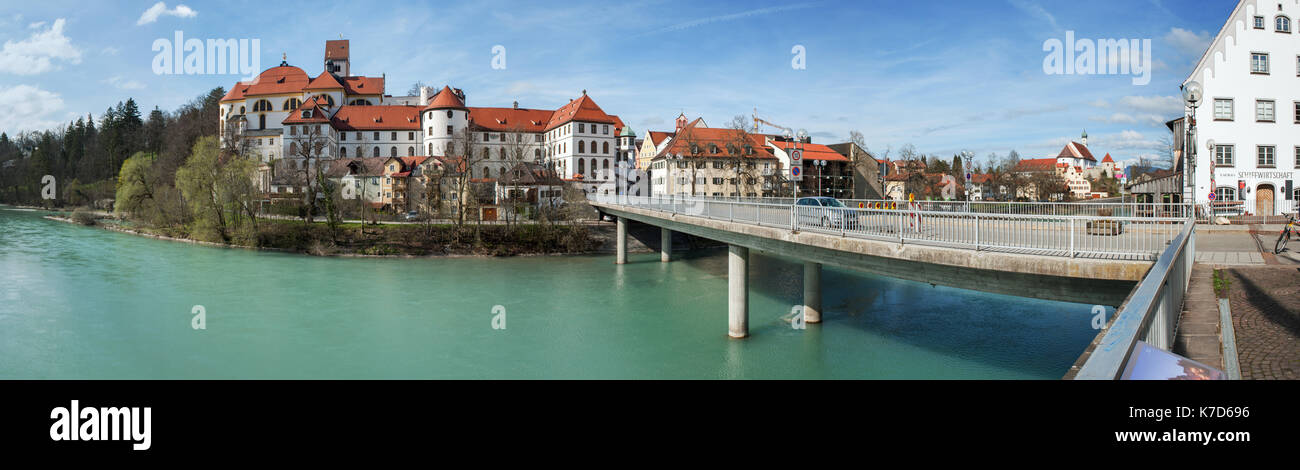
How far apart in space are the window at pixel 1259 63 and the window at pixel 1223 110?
166 cm

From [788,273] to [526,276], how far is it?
598 inches

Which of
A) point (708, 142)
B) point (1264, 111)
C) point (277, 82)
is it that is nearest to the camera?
point (1264, 111)

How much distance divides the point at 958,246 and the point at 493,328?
1588 centimetres

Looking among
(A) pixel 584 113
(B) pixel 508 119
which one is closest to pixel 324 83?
(B) pixel 508 119

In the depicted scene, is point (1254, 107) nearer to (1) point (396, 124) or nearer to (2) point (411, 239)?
(2) point (411, 239)

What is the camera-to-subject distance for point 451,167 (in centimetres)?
5744

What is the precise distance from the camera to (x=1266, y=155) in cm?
3197

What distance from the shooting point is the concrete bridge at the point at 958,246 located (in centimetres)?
1082

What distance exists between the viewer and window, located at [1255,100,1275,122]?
31797mm

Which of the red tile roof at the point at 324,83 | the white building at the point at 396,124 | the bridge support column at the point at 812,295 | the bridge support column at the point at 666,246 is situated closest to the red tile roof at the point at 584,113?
the white building at the point at 396,124

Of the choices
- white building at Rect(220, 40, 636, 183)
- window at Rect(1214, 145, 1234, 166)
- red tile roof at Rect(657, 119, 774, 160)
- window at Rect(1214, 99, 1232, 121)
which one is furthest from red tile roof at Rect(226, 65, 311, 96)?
window at Rect(1214, 145, 1234, 166)

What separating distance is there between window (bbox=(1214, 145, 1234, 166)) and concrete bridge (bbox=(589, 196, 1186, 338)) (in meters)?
22.3
